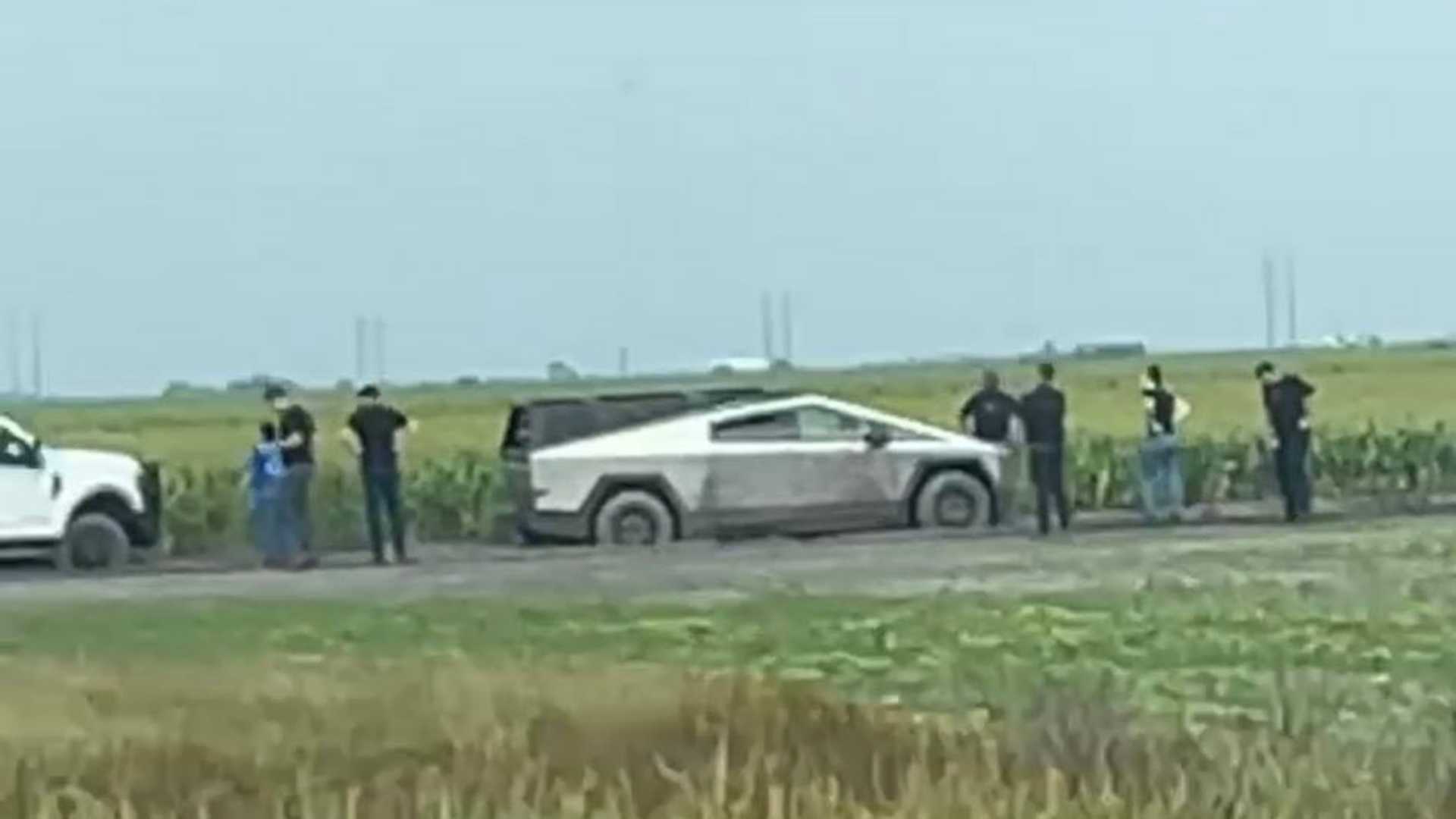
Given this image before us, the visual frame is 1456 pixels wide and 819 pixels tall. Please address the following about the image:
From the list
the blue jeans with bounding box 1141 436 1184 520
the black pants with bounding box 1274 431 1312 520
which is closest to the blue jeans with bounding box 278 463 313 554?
the blue jeans with bounding box 1141 436 1184 520

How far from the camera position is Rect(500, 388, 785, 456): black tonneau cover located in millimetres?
31453

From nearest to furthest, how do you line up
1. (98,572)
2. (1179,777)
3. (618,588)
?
(1179,777) < (618,588) < (98,572)

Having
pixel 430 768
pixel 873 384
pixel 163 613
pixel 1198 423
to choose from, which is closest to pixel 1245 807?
pixel 430 768

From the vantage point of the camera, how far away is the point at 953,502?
31.4 meters

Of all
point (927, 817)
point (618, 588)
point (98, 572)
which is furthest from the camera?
point (98, 572)

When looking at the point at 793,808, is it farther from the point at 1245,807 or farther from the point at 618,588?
the point at 618,588

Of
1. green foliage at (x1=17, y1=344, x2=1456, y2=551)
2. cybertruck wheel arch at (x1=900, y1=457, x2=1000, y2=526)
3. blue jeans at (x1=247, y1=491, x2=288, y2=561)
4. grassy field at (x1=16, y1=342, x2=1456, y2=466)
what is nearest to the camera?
blue jeans at (x1=247, y1=491, x2=288, y2=561)

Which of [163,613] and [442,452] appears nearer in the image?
[163,613]

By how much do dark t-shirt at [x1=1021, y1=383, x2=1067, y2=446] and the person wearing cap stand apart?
5.81ft

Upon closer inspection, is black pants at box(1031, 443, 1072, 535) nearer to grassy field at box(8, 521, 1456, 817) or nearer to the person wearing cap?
the person wearing cap

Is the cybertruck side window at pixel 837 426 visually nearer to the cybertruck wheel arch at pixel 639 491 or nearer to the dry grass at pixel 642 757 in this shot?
the cybertruck wheel arch at pixel 639 491

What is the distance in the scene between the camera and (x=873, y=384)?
78688mm

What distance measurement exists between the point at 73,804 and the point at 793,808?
2.01m

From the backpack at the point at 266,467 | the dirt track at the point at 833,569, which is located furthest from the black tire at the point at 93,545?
the backpack at the point at 266,467
